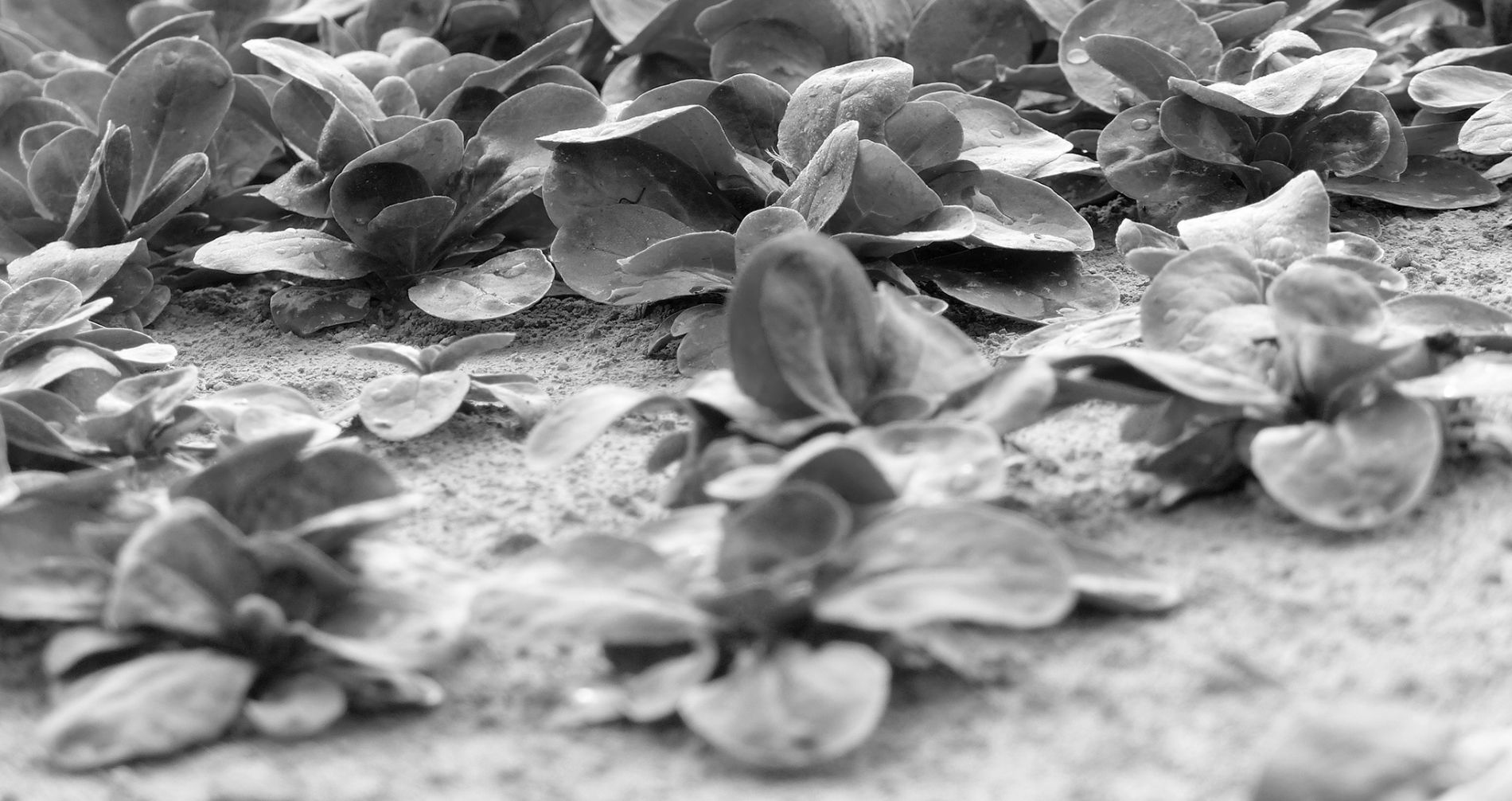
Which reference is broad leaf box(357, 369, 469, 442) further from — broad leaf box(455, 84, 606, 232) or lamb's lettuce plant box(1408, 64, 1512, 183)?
lamb's lettuce plant box(1408, 64, 1512, 183)

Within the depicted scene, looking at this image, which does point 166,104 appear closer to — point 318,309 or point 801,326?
point 318,309

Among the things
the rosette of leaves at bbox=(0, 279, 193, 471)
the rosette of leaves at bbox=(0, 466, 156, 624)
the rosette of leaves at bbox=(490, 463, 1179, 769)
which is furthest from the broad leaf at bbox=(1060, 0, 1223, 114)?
the rosette of leaves at bbox=(0, 466, 156, 624)

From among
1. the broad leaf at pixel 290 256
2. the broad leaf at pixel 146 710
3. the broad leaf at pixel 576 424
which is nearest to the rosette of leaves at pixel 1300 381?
the broad leaf at pixel 576 424

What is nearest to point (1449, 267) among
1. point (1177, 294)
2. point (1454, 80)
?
point (1454, 80)

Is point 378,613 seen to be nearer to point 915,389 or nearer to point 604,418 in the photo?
point 604,418

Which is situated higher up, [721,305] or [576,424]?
[576,424]

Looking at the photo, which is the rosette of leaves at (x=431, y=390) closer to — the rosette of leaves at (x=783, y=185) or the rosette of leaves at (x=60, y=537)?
the rosette of leaves at (x=783, y=185)

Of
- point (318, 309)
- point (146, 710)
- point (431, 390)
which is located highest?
point (146, 710)

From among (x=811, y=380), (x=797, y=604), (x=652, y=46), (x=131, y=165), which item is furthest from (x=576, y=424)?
(x=652, y=46)
